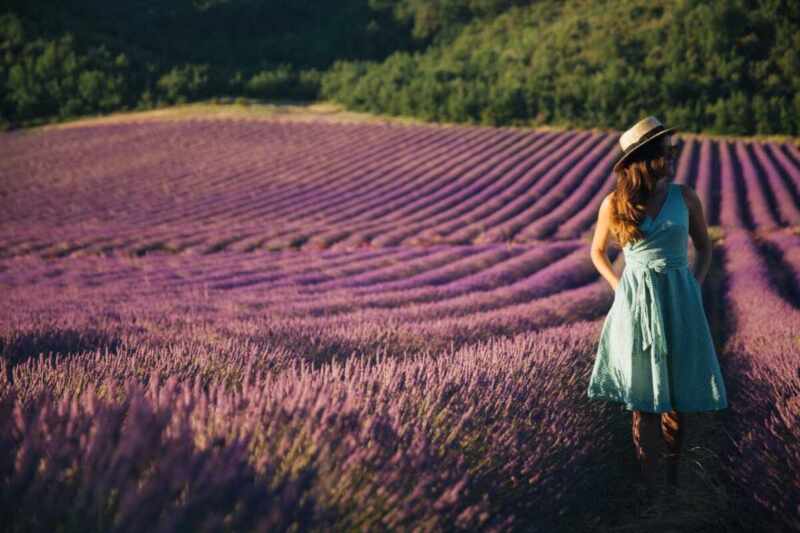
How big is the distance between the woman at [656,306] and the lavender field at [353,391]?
0.27 m

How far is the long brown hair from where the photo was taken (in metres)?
2.48

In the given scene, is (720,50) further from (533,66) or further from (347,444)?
(347,444)

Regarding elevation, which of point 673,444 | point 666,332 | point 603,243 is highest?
point 603,243

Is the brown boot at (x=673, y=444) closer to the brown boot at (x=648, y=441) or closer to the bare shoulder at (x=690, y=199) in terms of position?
the brown boot at (x=648, y=441)

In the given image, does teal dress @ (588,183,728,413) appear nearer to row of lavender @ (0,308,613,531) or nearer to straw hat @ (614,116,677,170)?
straw hat @ (614,116,677,170)

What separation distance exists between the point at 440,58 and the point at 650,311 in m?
56.5

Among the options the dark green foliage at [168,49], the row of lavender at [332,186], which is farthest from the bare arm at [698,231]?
the dark green foliage at [168,49]

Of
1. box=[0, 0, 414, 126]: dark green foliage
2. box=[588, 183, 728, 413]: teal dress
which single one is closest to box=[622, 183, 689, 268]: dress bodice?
box=[588, 183, 728, 413]: teal dress

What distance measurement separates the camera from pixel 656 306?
8.21 ft

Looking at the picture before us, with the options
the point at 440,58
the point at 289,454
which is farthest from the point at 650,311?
the point at 440,58

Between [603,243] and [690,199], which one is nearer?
[690,199]

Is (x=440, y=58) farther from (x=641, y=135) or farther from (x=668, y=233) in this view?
(x=668, y=233)

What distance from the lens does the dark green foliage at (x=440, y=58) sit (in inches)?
1344

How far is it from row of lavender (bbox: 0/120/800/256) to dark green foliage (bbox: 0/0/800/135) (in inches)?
271
